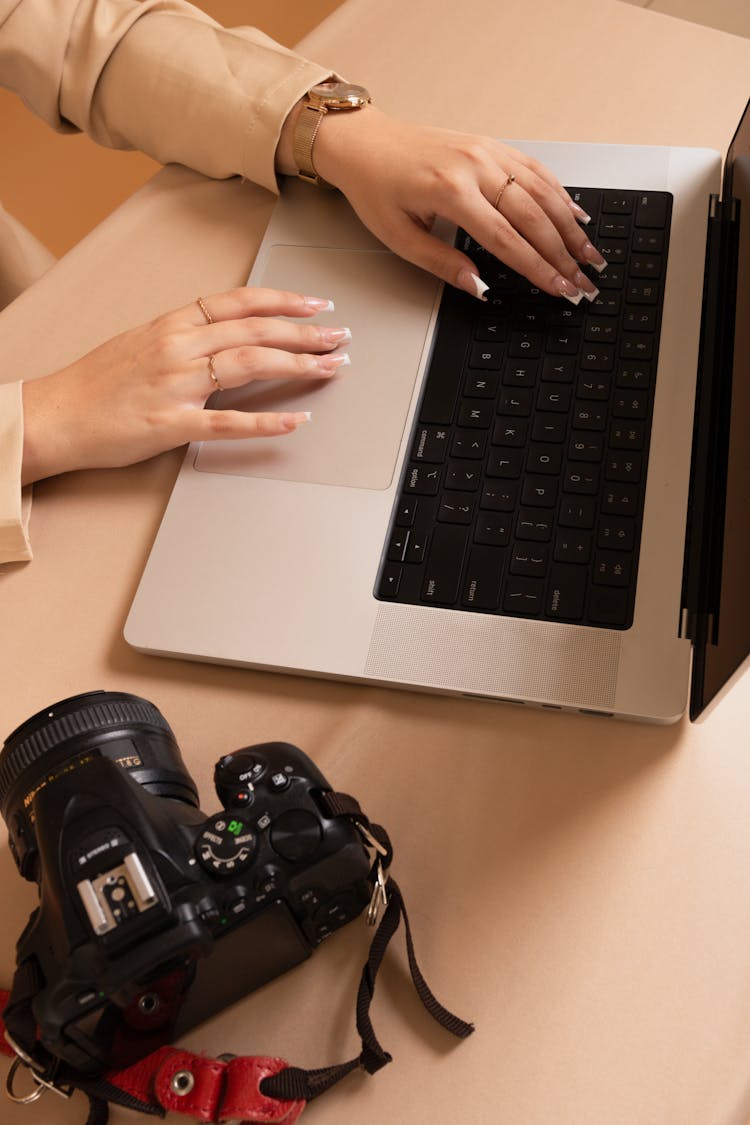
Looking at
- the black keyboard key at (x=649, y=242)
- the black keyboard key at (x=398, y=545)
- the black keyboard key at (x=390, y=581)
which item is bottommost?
the black keyboard key at (x=390, y=581)

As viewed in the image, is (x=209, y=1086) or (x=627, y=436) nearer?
(x=209, y=1086)

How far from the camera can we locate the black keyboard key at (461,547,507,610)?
0.61 metres

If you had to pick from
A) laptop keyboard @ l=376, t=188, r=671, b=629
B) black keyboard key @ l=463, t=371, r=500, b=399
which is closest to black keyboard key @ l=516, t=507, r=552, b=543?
laptop keyboard @ l=376, t=188, r=671, b=629

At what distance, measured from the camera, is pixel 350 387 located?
2.36ft

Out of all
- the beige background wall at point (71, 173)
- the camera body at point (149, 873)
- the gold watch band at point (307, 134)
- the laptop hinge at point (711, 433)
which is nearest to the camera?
the camera body at point (149, 873)

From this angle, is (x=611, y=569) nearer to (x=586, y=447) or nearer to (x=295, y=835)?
(x=586, y=447)

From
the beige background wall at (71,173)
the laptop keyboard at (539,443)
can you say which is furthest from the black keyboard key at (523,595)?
the beige background wall at (71,173)

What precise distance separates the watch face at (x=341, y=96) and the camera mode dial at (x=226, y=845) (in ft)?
1.94

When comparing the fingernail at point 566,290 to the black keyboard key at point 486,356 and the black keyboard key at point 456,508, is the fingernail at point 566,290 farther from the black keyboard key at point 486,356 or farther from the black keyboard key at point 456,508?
the black keyboard key at point 456,508

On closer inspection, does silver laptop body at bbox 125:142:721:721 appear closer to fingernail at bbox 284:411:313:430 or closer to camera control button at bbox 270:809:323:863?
fingernail at bbox 284:411:313:430

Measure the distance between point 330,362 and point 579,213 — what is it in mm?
221

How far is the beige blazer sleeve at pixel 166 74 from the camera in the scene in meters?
0.83

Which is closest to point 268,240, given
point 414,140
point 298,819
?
point 414,140

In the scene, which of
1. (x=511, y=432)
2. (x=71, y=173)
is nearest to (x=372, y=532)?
(x=511, y=432)
